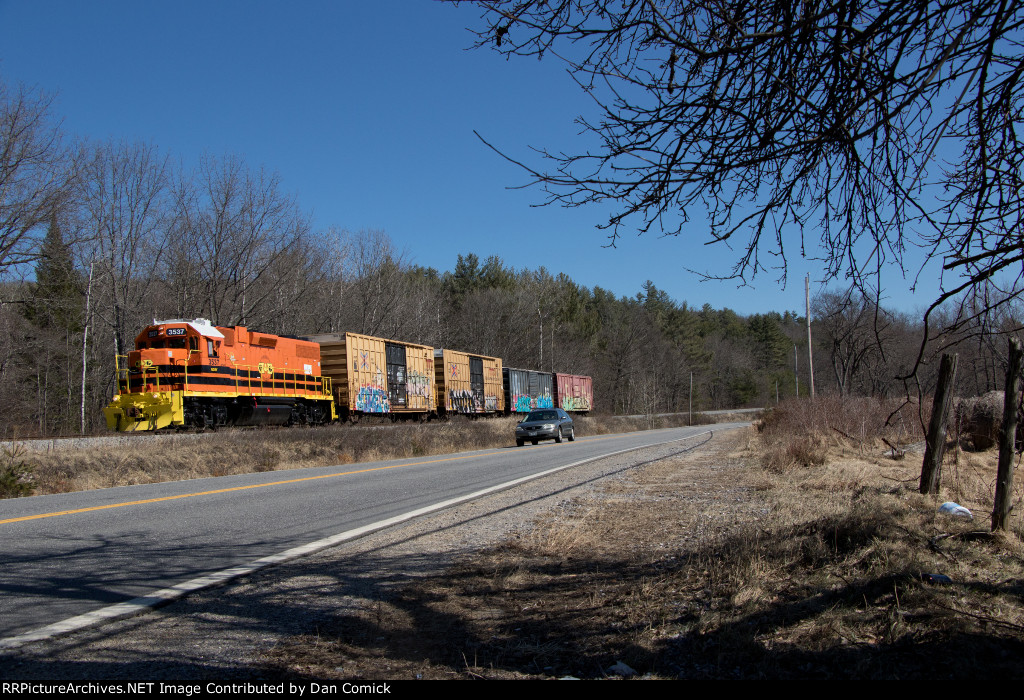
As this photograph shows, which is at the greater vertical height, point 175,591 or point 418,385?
point 418,385

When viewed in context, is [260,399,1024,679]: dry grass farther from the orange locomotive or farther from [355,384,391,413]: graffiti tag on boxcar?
[355,384,391,413]: graffiti tag on boxcar

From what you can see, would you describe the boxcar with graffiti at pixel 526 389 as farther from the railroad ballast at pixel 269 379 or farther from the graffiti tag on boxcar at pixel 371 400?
the graffiti tag on boxcar at pixel 371 400

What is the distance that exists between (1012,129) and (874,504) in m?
3.40

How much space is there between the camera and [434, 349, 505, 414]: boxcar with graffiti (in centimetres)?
3688

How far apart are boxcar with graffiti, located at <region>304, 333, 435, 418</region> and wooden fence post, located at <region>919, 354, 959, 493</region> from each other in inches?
934

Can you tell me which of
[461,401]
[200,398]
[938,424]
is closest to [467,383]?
[461,401]

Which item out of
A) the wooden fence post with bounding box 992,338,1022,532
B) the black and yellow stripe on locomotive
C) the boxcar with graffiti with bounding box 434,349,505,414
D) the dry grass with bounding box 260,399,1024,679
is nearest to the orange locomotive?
the black and yellow stripe on locomotive

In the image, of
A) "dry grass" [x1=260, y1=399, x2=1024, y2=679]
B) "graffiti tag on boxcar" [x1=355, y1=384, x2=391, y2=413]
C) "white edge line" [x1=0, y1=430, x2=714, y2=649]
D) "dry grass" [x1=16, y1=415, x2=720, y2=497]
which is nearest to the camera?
"dry grass" [x1=260, y1=399, x2=1024, y2=679]

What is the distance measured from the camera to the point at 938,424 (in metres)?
6.83

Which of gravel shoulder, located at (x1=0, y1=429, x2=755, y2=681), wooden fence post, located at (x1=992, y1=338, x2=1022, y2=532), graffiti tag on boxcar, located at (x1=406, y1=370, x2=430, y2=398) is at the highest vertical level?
graffiti tag on boxcar, located at (x1=406, y1=370, x2=430, y2=398)

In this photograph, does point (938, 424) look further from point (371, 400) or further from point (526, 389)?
point (526, 389)

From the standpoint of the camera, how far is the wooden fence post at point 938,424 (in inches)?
257

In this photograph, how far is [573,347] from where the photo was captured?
75.1 m

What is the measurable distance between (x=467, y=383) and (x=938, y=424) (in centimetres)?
3315
